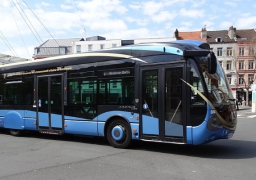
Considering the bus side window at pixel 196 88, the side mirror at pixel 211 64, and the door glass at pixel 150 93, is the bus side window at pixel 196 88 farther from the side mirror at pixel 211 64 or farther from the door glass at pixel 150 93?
the door glass at pixel 150 93

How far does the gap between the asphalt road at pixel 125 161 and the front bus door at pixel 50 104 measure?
64cm

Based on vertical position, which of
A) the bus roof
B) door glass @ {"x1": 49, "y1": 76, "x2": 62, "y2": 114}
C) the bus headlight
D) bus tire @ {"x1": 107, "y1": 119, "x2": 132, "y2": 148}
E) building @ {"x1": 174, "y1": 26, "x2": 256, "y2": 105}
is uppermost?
building @ {"x1": 174, "y1": 26, "x2": 256, "y2": 105}

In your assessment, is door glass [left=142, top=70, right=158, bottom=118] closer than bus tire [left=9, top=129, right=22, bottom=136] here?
→ Yes

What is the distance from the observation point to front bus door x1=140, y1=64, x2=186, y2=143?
7980 millimetres

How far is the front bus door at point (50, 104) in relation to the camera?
35.5 feet

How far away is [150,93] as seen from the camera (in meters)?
8.55

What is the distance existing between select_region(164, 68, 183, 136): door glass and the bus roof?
0.62 m

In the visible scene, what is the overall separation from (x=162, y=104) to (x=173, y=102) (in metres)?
0.35

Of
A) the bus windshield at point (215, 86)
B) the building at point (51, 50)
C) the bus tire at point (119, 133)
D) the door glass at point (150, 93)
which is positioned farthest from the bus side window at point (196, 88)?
the building at point (51, 50)

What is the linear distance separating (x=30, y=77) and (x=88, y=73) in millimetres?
3252

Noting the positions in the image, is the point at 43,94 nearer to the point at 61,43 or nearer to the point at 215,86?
the point at 215,86

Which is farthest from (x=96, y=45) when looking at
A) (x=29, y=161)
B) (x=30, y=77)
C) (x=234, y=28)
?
(x=29, y=161)

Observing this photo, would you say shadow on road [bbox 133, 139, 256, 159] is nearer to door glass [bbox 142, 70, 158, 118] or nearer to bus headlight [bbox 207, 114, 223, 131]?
bus headlight [bbox 207, 114, 223, 131]

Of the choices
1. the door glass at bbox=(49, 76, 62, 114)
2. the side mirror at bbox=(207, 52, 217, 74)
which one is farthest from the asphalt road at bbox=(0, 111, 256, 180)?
the side mirror at bbox=(207, 52, 217, 74)
